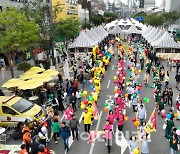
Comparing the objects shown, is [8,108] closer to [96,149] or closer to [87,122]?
[87,122]

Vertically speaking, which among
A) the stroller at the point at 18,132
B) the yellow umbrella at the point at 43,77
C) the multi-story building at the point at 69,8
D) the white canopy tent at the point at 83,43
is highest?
the multi-story building at the point at 69,8

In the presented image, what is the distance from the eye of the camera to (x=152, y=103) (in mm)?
17359

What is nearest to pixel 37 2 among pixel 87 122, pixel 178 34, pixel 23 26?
pixel 23 26

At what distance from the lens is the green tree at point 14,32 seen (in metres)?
20.2

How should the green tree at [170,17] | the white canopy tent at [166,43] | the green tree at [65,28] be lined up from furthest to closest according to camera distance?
the green tree at [170,17] < the green tree at [65,28] < the white canopy tent at [166,43]

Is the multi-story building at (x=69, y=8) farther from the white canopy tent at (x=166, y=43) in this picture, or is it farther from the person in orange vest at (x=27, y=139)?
the person in orange vest at (x=27, y=139)

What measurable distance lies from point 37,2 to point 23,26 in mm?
7700

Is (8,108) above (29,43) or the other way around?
the other way around

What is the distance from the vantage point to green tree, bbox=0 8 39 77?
20219 millimetres

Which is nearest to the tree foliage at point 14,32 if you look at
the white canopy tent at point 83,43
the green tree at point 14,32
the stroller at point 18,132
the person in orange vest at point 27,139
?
the green tree at point 14,32

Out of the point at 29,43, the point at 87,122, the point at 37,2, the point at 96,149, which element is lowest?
the point at 96,149

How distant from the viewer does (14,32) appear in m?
20.2

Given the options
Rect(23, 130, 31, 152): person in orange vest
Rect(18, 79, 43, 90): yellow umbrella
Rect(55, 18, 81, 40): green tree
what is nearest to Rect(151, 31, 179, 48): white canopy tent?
Rect(55, 18, 81, 40): green tree

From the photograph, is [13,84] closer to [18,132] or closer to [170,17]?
[18,132]
